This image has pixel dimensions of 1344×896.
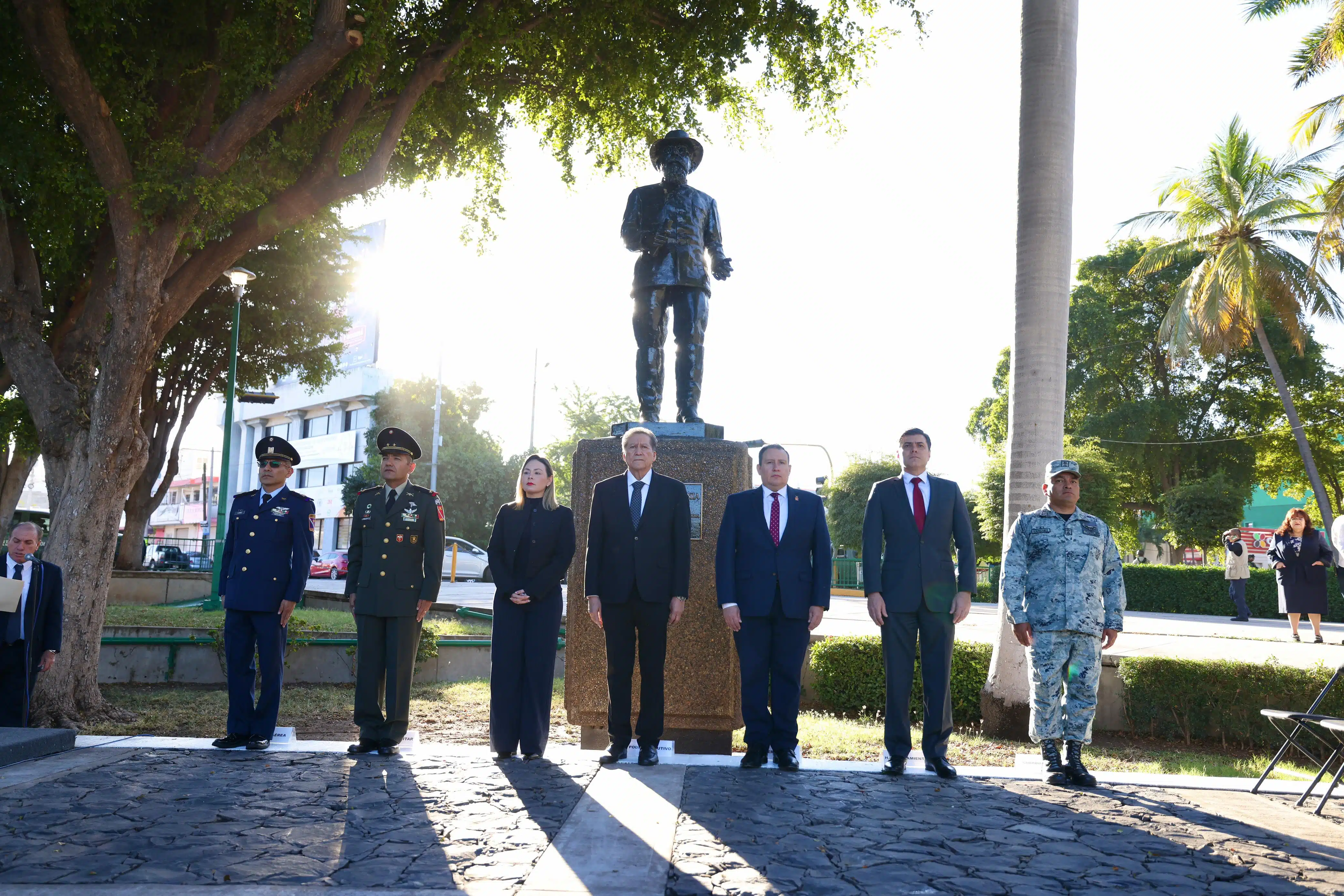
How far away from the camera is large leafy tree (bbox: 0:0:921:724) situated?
8195 mm

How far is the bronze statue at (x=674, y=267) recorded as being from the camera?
749 centimetres

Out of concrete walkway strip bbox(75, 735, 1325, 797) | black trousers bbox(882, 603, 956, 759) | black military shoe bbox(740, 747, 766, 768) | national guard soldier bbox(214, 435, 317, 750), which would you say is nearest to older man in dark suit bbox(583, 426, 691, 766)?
concrete walkway strip bbox(75, 735, 1325, 797)

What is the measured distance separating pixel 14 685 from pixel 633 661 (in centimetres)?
441

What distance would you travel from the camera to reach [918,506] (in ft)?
19.9

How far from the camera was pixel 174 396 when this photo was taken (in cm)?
1998

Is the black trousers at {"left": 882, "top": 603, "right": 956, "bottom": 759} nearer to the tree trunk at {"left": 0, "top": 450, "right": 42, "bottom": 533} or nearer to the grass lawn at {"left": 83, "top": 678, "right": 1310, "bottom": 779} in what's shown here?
the grass lawn at {"left": 83, "top": 678, "right": 1310, "bottom": 779}

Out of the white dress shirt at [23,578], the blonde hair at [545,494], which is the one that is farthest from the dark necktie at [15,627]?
the blonde hair at [545,494]

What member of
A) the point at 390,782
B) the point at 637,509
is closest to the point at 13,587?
the point at 390,782

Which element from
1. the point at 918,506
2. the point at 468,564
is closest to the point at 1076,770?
the point at 918,506

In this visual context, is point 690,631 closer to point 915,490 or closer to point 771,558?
point 771,558

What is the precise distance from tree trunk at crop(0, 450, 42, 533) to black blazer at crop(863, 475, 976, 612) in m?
18.8

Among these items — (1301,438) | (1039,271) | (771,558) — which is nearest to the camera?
(771,558)

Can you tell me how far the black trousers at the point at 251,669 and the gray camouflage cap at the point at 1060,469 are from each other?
4891 millimetres

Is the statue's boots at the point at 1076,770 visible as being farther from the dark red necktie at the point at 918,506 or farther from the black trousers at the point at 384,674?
the black trousers at the point at 384,674
